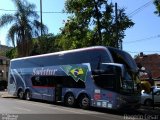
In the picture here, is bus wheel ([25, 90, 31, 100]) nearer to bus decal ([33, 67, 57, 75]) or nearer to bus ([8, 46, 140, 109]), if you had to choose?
bus ([8, 46, 140, 109])

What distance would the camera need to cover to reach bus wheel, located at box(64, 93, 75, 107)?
26.0m

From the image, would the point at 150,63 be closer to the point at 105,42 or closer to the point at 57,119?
the point at 105,42

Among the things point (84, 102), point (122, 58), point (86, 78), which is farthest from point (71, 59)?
point (122, 58)

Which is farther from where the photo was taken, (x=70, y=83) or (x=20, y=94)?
(x=20, y=94)

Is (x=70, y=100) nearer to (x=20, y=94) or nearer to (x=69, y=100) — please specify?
(x=69, y=100)

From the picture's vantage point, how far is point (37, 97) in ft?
98.7

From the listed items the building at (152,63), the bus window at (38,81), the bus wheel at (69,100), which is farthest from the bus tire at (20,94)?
the building at (152,63)

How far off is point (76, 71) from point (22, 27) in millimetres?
18598

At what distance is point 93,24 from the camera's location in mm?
32188

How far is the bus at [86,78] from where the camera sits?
73.6 ft

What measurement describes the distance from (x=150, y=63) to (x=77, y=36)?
38.1m

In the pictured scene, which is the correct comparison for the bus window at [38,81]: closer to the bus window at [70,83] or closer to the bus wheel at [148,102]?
the bus window at [70,83]

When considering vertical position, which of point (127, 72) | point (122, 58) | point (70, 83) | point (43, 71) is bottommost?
point (70, 83)

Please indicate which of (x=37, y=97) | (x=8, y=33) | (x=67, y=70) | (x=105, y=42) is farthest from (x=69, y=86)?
(x=8, y=33)
